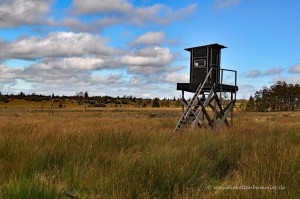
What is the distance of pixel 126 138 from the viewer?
9781mm

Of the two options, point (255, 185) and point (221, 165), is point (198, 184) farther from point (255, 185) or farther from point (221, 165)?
point (221, 165)

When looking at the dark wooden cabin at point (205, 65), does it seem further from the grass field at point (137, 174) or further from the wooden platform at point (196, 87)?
the grass field at point (137, 174)

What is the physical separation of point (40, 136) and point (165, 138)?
371 centimetres

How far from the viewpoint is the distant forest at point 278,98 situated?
90069 mm

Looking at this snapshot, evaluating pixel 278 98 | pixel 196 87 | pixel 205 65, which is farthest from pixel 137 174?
pixel 278 98

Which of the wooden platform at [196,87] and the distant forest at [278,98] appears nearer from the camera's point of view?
the wooden platform at [196,87]

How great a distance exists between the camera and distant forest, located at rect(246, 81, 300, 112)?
3546 inches

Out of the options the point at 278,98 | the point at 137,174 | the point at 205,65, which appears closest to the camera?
the point at 137,174

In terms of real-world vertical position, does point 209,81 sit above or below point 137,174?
above

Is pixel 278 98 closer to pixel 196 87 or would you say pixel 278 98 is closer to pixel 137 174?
pixel 196 87

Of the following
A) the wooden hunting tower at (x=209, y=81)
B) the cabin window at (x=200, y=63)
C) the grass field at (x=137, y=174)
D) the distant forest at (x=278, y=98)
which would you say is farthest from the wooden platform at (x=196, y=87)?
the distant forest at (x=278, y=98)

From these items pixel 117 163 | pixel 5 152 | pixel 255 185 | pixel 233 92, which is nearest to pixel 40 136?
pixel 5 152

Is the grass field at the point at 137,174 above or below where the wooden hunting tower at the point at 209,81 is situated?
below

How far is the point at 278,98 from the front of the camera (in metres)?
95.0
